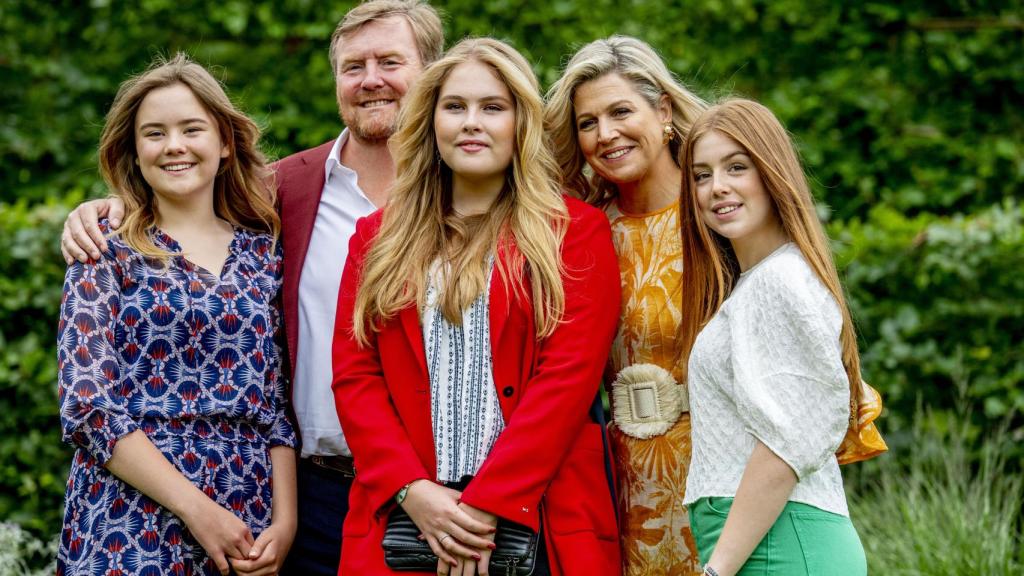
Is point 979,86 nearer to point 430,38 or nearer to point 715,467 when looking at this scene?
point 430,38

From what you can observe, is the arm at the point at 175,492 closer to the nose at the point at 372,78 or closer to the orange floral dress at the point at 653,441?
the orange floral dress at the point at 653,441

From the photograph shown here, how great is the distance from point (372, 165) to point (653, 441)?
1378 millimetres

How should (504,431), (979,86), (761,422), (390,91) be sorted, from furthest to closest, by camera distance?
(979,86) < (390,91) < (504,431) < (761,422)

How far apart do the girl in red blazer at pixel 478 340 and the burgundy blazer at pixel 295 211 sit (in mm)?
328

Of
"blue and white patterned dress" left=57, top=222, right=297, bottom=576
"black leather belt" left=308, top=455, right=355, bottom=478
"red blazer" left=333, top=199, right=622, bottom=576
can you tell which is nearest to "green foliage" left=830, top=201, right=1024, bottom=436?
"red blazer" left=333, top=199, right=622, bottom=576

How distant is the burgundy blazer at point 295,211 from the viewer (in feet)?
11.1

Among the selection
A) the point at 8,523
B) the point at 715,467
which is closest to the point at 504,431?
the point at 715,467

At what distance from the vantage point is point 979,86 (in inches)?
249

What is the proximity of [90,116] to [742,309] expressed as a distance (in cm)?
498

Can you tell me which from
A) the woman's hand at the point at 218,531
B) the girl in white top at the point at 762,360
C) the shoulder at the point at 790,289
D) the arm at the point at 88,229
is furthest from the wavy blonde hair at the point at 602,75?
the woman's hand at the point at 218,531

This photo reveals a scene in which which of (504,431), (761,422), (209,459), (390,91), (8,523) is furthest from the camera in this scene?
(8,523)

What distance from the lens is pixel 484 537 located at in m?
2.74

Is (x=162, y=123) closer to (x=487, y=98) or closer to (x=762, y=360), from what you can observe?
(x=487, y=98)

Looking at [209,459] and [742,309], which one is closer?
[742,309]
